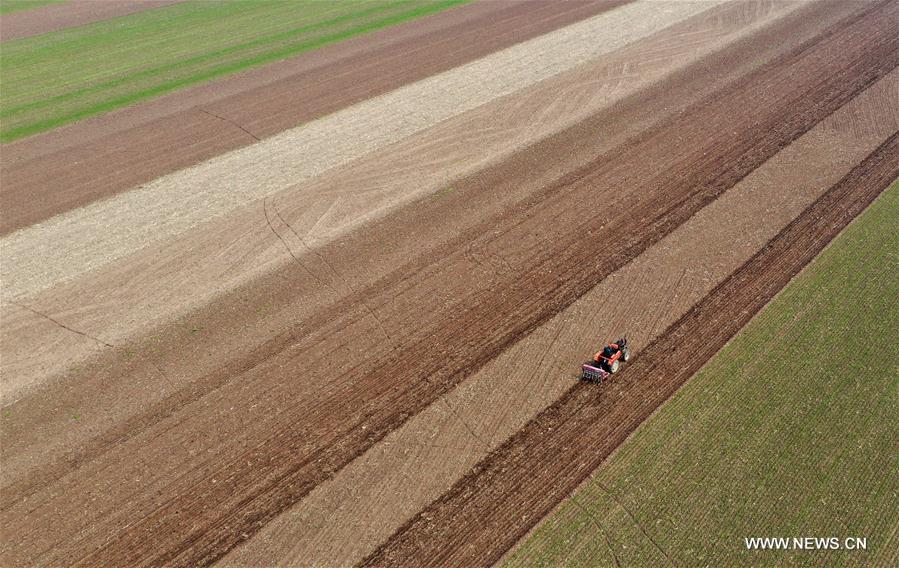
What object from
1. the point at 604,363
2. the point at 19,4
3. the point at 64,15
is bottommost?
the point at 604,363

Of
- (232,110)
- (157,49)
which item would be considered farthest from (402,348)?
(157,49)

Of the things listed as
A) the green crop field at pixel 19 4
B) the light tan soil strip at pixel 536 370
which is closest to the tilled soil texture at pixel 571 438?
the light tan soil strip at pixel 536 370

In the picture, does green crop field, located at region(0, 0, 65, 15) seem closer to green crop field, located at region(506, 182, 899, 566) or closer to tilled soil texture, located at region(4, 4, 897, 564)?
tilled soil texture, located at region(4, 4, 897, 564)

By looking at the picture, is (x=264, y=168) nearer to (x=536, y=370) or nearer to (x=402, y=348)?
(x=402, y=348)

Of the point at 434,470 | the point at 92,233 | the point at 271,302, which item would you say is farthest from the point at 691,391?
the point at 92,233

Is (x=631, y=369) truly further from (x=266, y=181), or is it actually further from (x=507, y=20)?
(x=507, y=20)

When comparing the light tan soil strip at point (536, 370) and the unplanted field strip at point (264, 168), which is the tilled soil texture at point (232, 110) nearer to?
the unplanted field strip at point (264, 168)
